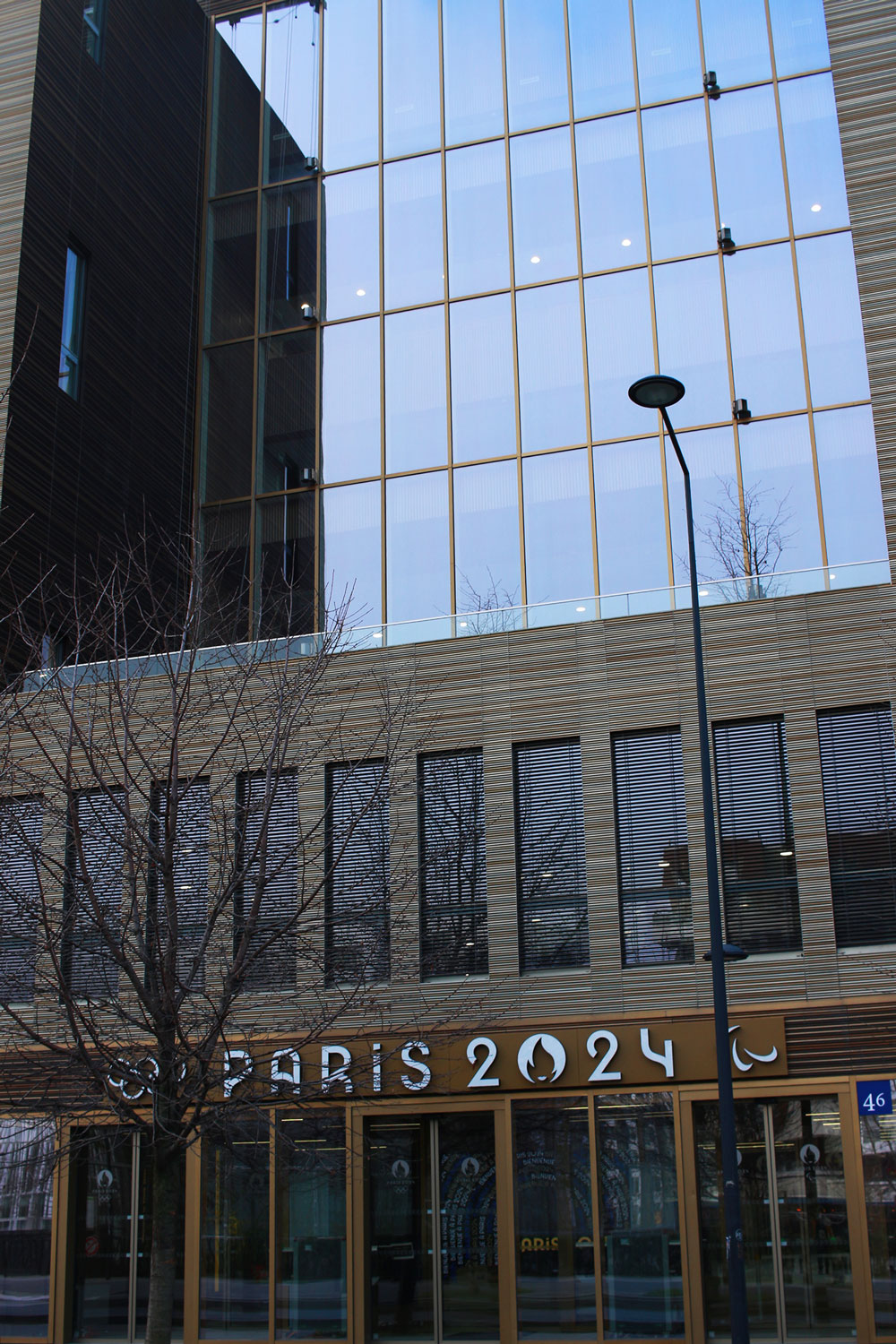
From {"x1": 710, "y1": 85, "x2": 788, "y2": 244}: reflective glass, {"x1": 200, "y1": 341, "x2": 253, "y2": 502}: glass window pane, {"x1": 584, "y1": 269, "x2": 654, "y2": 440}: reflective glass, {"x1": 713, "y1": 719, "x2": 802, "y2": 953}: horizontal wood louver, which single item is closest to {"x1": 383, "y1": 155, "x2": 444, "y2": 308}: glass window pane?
{"x1": 584, "y1": 269, "x2": 654, "y2": 440}: reflective glass

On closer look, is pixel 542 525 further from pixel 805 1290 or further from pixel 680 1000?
pixel 805 1290

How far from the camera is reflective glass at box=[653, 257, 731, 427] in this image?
79.7 feet

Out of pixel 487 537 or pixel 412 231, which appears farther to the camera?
pixel 412 231

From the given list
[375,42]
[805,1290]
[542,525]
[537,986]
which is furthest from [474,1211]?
[375,42]

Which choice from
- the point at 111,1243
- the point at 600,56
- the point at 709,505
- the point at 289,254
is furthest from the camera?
the point at 289,254

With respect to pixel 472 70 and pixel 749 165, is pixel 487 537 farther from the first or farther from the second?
pixel 472 70

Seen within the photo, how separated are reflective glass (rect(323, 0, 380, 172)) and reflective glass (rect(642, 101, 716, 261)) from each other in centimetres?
599

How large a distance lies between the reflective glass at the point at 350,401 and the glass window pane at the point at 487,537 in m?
2.04

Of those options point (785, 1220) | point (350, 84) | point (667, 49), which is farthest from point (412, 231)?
point (785, 1220)

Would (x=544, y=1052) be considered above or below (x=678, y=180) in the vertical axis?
below

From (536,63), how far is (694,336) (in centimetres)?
734

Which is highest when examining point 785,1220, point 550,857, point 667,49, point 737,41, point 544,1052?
point 667,49

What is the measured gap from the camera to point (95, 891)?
60.5 feet

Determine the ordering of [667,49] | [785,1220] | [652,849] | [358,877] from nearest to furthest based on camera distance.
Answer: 1. [785,1220]
2. [652,849]
3. [358,877]
4. [667,49]
